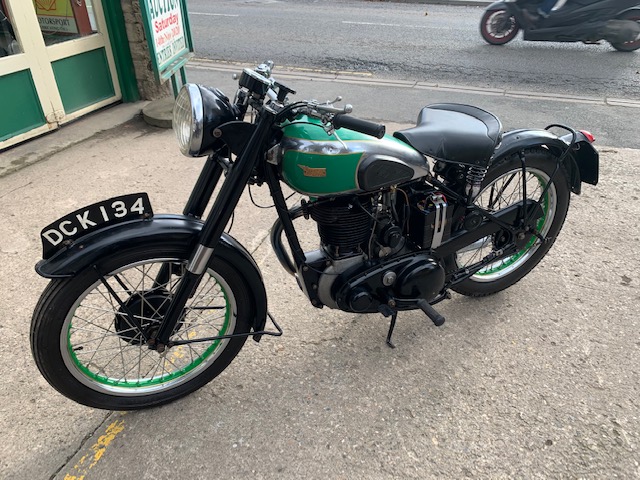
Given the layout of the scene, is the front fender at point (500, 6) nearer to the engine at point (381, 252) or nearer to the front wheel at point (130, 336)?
the engine at point (381, 252)

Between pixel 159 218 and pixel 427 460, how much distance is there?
1436mm

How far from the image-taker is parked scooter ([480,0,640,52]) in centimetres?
829

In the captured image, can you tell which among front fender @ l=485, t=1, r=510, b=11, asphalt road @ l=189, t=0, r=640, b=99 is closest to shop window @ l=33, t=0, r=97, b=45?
asphalt road @ l=189, t=0, r=640, b=99

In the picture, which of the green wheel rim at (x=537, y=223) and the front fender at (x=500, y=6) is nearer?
the green wheel rim at (x=537, y=223)

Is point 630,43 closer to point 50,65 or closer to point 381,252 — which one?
point 381,252

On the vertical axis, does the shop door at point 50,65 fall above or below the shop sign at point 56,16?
below

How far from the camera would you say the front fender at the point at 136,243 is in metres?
1.75

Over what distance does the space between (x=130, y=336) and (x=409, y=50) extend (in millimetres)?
8023

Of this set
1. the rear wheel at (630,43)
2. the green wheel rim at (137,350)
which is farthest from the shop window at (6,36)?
the rear wheel at (630,43)

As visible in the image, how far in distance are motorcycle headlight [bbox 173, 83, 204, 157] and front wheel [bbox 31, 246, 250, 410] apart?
0.40m

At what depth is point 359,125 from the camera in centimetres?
167

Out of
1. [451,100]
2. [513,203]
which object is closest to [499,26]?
[451,100]

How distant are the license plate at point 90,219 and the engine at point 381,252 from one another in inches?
26.4

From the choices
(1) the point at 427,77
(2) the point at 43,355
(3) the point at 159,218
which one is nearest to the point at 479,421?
(3) the point at 159,218
